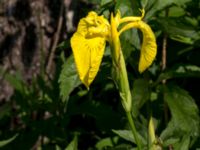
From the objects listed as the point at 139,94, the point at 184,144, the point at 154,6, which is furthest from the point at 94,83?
the point at 184,144

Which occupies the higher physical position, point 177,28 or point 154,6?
point 154,6

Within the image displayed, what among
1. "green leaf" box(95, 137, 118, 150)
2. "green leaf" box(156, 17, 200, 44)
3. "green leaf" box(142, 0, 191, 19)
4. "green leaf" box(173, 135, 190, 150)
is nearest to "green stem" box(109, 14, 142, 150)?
"green leaf" box(173, 135, 190, 150)

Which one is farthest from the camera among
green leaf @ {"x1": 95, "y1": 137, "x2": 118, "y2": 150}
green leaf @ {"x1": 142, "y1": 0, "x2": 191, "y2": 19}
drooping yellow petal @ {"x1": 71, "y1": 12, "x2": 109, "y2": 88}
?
green leaf @ {"x1": 95, "y1": 137, "x2": 118, "y2": 150}

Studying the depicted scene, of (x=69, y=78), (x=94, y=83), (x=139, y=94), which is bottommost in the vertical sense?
(x=94, y=83)

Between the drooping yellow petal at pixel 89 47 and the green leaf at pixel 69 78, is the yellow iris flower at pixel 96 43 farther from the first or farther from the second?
the green leaf at pixel 69 78

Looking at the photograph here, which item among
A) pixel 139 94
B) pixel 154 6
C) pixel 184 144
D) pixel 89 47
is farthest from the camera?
pixel 139 94

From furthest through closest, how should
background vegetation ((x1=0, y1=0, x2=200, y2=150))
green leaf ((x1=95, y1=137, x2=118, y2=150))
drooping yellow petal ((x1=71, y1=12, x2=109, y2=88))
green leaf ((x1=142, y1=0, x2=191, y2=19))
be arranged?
green leaf ((x1=95, y1=137, x2=118, y2=150)) → background vegetation ((x1=0, y1=0, x2=200, y2=150)) → green leaf ((x1=142, y1=0, x2=191, y2=19)) → drooping yellow petal ((x1=71, y1=12, x2=109, y2=88))

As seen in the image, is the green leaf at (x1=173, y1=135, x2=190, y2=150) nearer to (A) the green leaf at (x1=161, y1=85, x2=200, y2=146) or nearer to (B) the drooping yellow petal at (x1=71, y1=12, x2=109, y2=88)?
(A) the green leaf at (x1=161, y1=85, x2=200, y2=146)

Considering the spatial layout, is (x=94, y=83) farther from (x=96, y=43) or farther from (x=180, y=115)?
(x=96, y=43)
